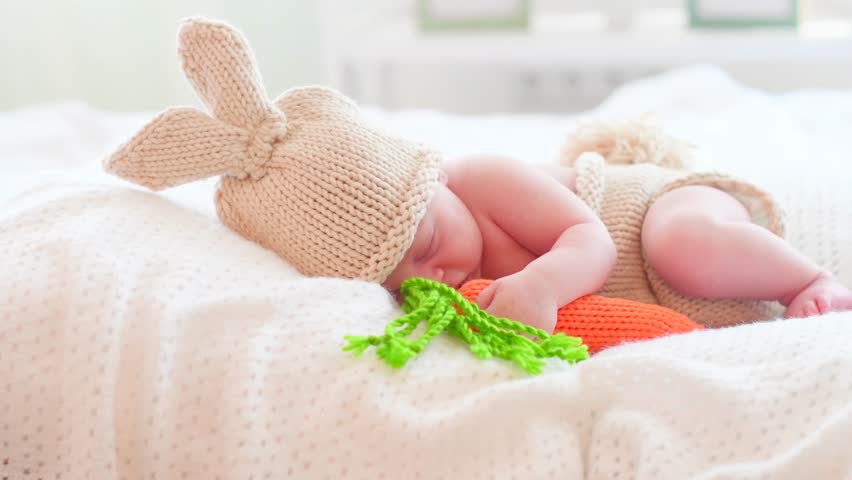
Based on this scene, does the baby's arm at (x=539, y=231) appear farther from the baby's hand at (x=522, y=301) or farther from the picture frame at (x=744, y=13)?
the picture frame at (x=744, y=13)

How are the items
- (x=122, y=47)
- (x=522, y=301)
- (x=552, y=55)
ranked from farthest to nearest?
(x=122, y=47) < (x=552, y=55) < (x=522, y=301)

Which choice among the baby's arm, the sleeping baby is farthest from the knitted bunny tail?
the baby's arm

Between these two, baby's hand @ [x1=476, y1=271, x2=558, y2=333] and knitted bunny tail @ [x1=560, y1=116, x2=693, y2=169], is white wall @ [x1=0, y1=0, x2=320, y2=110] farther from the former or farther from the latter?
baby's hand @ [x1=476, y1=271, x2=558, y2=333]

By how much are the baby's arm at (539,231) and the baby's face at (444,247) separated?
4cm

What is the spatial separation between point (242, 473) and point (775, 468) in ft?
1.27

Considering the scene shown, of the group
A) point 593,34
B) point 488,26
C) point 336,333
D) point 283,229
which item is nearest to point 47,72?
point 488,26

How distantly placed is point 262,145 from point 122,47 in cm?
226

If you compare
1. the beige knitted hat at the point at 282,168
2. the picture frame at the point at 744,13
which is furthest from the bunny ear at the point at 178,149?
the picture frame at the point at 744,13

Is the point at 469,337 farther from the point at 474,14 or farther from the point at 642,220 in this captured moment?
the point at 474,14

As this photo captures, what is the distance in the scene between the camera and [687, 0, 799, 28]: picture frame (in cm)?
245

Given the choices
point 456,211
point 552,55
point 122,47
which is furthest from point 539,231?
point 122,47

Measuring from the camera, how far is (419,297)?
878 millimetres

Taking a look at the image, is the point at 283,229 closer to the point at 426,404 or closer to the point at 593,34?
the point at 426,404

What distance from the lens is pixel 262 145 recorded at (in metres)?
0.95
